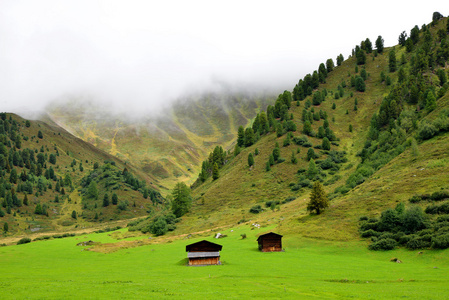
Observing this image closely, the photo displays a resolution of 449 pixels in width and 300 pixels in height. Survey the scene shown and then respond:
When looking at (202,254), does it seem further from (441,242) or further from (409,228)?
(409,228)

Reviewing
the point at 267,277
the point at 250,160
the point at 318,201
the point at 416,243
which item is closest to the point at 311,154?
the point at 250,160

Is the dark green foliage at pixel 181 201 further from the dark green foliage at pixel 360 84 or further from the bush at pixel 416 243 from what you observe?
the dark green foliage at pixel 360 84

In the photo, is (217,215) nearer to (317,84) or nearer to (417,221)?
(417,221)

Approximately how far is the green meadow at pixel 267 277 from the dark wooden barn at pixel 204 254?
1.60 metres

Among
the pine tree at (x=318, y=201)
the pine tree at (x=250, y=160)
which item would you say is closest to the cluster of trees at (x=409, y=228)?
the pine tree at (x=318, y=201)

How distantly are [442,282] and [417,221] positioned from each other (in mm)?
24174

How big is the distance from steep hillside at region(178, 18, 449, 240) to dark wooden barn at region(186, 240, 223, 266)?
2354 centimetres

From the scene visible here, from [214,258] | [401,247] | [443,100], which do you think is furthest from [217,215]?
[443,100]

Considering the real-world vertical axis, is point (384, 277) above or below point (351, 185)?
below

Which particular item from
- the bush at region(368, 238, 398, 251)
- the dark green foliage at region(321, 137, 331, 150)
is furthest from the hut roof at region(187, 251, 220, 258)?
the dark green foliage at region(321, 137, 331, 150)

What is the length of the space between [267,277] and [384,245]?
24.6m

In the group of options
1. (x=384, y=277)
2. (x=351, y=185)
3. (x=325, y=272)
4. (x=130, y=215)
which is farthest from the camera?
(x=130, y=215)

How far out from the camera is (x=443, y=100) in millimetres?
103625

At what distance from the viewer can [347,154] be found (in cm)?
13700
